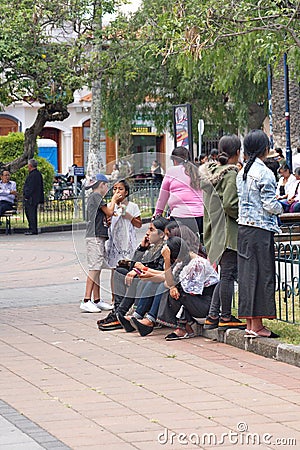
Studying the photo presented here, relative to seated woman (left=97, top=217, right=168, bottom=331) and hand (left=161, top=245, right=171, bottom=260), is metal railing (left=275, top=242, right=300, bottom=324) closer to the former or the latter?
hand (left=161, top=245, right=171, bottom=260)

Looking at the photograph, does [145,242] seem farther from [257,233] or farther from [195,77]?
[195,77]

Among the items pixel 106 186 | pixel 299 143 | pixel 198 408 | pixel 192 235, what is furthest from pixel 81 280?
pixel 299 143

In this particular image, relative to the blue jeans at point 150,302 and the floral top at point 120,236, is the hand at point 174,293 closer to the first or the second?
the blue jeans at point 150,302

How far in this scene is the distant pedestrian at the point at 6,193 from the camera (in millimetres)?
24422

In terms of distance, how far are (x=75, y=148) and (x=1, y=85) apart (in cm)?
2784

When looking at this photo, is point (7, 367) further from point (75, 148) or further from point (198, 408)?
point (75, 148)

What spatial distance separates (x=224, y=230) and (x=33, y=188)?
14762 millimetres

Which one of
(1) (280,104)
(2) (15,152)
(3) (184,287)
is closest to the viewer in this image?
(3) (184,287)

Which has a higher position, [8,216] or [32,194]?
[32,194]

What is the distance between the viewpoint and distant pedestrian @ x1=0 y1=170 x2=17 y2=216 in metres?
24.4

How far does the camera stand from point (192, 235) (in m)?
10.3

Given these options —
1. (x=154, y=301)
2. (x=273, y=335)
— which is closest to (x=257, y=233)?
(x=273, y=335)

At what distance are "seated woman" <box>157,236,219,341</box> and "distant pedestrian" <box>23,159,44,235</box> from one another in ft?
46.7

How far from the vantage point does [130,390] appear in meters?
7.66
